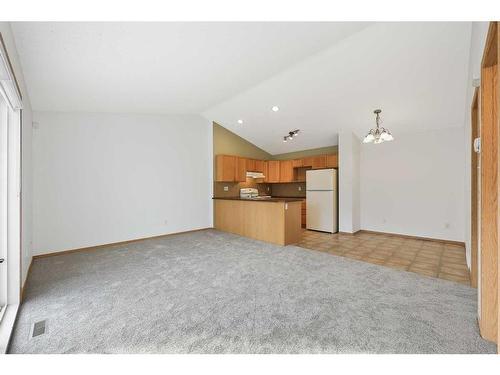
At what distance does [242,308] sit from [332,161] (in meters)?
4.83

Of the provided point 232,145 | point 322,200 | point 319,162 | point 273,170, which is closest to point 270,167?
point 273,170

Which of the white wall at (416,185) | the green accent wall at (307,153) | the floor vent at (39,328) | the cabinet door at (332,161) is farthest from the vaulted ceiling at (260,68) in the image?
the floor vent at (39,328)

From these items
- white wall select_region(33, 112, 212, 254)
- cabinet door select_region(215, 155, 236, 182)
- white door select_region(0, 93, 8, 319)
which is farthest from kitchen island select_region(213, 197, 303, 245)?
white door select_region(0, 93, 8, 319)

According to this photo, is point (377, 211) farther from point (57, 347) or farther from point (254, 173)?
point (57, 347)

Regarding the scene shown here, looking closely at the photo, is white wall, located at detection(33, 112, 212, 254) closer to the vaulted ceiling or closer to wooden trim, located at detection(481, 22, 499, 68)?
the vaulted ceiling

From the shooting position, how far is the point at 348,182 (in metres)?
5.41

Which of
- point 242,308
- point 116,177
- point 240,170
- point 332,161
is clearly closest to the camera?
point 242,308

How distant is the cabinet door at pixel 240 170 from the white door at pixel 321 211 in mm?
1847

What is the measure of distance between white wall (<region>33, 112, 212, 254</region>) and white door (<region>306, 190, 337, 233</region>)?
2.74 m

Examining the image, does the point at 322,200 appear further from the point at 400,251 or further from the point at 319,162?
the point at 400,251

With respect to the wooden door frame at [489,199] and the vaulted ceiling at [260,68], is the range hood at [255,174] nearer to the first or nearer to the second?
the vaulted ceiling at [260,68]

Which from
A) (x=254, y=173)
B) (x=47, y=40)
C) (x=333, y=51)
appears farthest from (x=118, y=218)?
(x=333, y=51)

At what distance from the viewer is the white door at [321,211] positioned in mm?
5625

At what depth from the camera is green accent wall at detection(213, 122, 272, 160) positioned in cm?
620
